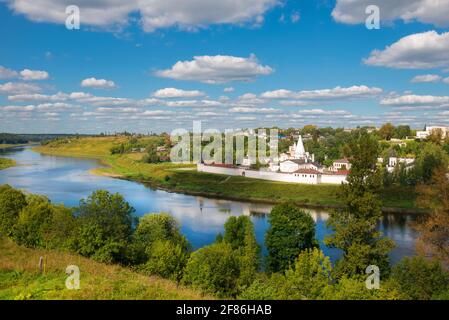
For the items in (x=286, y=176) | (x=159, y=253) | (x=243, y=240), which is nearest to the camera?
(x=159, y=253)

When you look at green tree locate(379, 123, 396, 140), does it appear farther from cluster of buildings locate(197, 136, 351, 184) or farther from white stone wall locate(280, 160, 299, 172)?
white stone wall locate(280, 160, 299, 172)

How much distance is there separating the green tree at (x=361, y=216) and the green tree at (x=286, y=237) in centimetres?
719

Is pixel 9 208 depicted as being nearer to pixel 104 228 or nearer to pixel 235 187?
pixel 104 228

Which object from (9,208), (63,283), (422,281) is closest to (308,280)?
(422,281)

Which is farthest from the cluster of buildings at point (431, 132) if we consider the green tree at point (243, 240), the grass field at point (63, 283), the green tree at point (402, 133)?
the grass field at point (63, 283)

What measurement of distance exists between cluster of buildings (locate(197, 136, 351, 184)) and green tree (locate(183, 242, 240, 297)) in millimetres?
38420

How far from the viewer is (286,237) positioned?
2019cm

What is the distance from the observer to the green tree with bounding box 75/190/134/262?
1445cm

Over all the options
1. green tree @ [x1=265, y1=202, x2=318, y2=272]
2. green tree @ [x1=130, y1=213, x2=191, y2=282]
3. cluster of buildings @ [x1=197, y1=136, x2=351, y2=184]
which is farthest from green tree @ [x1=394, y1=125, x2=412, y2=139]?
green tree @ [x1=130, y1=213, x2=191, y2=282]

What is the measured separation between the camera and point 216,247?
51.2 feet

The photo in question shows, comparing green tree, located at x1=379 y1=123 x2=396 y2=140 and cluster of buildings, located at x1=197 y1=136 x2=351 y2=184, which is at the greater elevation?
green tree, located at x1=379 y1=123 x2=396 y2=140

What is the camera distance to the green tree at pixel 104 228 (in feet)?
47.4

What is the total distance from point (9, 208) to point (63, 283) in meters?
15.4

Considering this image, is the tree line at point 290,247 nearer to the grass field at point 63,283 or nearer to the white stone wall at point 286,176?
the grass field at point 63,283
